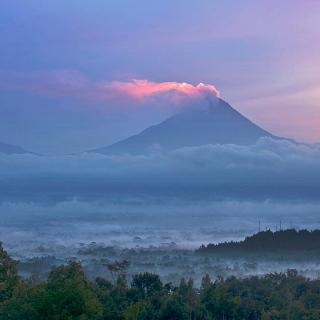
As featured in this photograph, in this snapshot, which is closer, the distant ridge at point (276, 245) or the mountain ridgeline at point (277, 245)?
the mountain ridgeline at point (277, 245)

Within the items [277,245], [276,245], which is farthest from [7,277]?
[276,245]

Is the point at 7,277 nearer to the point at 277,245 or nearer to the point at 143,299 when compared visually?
the point at 143,299

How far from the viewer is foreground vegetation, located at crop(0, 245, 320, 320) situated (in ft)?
59.4

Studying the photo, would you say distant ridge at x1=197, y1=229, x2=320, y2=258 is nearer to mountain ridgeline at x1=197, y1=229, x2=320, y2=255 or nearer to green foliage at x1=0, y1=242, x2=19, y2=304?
mountain ridgeline at x1=197, y1=229, x2=320, y2=255

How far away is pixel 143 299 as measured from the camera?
24.3m

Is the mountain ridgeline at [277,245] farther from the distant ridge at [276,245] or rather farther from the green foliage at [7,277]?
the green foliage at [7,277]

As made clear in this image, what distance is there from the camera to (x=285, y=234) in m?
65.9

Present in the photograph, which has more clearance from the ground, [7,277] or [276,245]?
[276,245]

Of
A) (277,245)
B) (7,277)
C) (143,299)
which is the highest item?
(277,245)

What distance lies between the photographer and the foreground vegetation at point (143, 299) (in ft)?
59.4

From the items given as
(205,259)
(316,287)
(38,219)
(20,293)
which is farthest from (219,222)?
(20,293)

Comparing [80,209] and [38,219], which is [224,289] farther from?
[80,209]

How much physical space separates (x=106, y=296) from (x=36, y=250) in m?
40.1

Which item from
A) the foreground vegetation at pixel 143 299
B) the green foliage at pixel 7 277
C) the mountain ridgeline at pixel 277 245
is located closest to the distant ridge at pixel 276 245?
the mountain ridgeline at pixel 277 245
